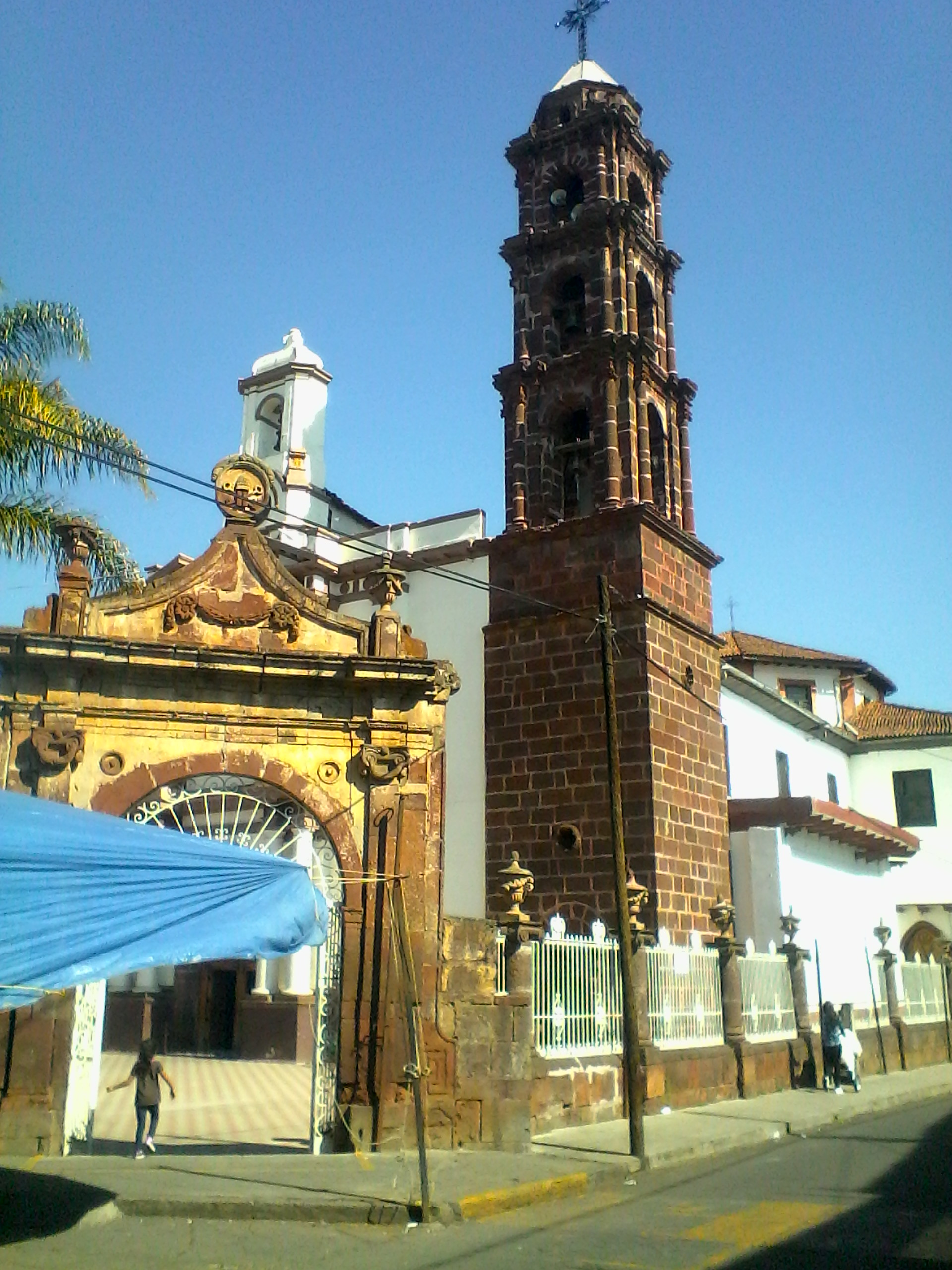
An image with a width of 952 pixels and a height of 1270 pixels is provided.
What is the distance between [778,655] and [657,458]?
13661 mm

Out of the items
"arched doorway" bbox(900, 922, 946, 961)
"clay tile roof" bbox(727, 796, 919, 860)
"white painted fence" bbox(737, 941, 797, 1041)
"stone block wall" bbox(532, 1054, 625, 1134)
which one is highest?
"clay tile roof" bbox(727, 796, 919, 860)

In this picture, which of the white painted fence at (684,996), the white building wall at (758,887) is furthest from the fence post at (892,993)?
the white painted fence at (684,996)

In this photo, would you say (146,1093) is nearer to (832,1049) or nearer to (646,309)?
(832,1049)

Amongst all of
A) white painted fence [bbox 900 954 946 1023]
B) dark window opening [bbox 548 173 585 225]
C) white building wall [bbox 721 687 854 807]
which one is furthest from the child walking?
dark window opening [bbox 548 173 585 225]

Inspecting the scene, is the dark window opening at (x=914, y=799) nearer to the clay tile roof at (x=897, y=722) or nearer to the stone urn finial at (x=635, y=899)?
the clay tile roof at (x=897, y=722)

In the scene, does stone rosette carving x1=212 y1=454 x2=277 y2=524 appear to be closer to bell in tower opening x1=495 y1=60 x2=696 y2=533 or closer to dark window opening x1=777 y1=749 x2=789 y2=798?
bell in tower opening x1=495 y1=60 x2=696 y2=533

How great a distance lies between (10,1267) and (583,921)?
36.4 feet

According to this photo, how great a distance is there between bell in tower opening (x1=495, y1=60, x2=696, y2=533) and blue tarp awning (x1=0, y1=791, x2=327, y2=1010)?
39.4 feet

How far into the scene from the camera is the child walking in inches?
424

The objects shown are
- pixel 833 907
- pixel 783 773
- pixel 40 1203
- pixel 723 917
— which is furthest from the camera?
pixel 783 773

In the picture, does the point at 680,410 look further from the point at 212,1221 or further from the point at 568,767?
the point at 212,1221

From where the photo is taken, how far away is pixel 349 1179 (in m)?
9.39

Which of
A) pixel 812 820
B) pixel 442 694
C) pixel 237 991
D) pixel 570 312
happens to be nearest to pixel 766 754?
pixel 812 820

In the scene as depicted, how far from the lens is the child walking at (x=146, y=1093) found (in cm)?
1078
